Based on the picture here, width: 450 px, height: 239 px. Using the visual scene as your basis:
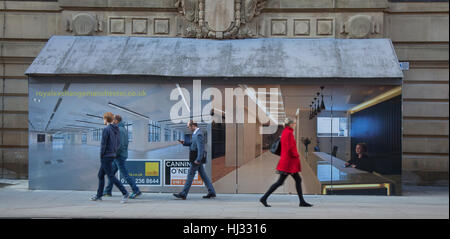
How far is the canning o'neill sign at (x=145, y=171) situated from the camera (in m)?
11.8

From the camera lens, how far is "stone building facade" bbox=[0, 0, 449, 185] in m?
12.7

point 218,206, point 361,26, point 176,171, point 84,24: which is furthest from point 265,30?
point 218,206

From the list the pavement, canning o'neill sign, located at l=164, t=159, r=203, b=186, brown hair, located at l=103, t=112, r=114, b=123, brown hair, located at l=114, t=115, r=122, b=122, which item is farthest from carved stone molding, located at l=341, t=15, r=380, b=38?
brown hair, located at l=103, t=112, r=114, b=123

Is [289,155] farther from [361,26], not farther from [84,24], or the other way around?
[84,24]

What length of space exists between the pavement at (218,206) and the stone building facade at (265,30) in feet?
7.53

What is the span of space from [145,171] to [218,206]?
2687mm

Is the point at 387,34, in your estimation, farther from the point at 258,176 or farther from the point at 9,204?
the point at 9,204

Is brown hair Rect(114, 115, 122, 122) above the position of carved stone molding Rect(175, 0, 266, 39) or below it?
below

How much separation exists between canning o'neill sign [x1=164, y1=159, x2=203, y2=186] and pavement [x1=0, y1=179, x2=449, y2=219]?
0.36 metres

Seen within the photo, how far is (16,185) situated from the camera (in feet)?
42.5

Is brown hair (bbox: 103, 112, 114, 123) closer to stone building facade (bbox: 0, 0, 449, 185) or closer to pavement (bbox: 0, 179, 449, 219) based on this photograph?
pavement (bbox: 0, 179, 449, 219)

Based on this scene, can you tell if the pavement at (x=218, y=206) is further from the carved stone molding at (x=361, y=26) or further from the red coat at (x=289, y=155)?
the carved stone molding at (x=361, y=26)

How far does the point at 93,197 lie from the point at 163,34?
473cm

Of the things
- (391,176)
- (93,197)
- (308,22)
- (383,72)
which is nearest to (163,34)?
(308,22)
